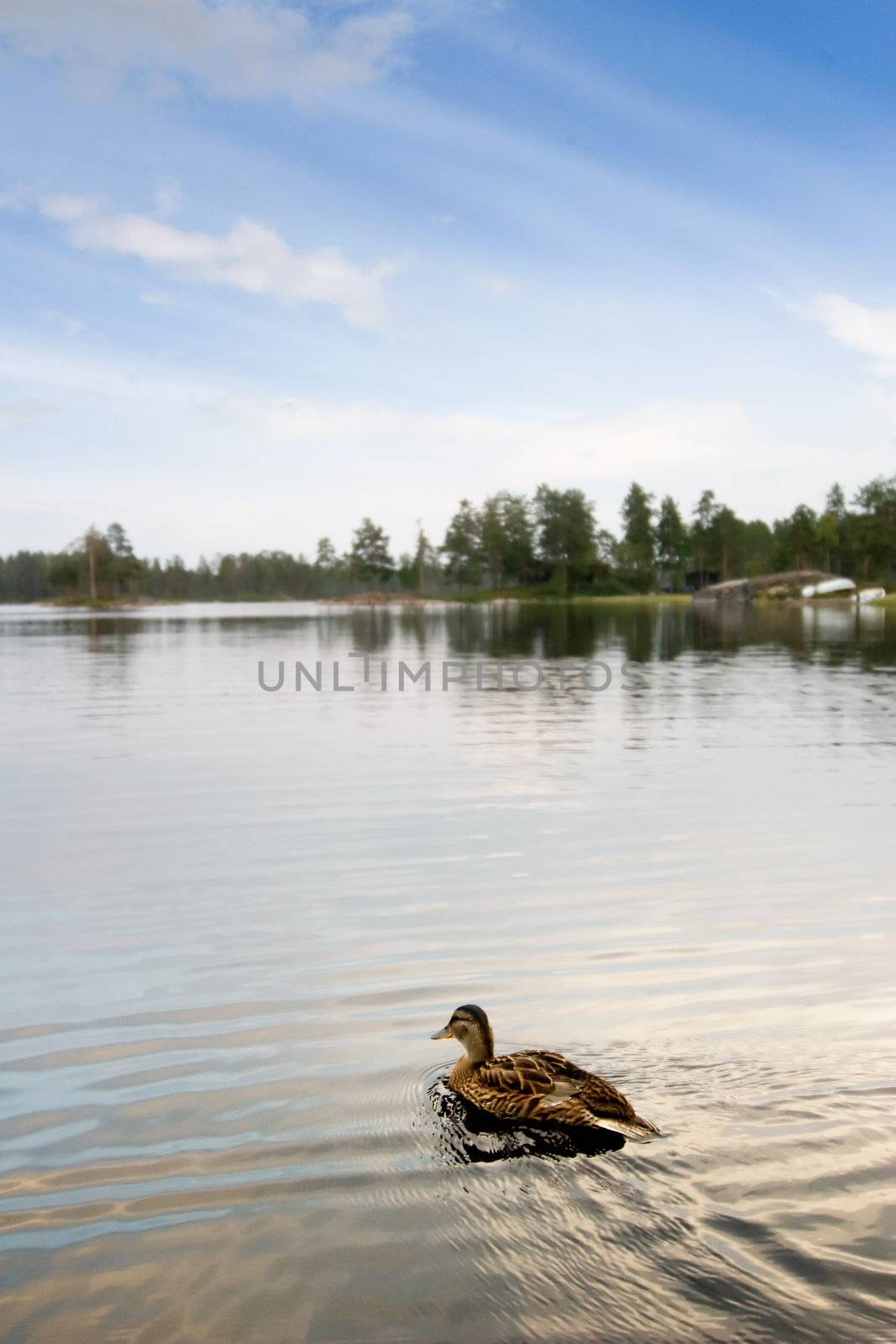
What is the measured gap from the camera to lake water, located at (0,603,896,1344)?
4559 mm

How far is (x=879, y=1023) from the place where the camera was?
7.21 m

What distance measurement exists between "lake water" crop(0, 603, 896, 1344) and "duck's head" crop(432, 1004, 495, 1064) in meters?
0.41

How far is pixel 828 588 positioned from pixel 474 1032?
130 m

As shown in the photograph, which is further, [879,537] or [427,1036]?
→ [879,537]

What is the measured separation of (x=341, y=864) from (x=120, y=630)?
6745 centimetres

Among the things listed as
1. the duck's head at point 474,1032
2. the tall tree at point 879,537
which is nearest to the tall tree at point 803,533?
the tall tree at point 879,537

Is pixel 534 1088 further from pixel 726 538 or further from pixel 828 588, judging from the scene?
pixel 726 538

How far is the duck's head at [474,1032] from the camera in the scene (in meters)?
6.26

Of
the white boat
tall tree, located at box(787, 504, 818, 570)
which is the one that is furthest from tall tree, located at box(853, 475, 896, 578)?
the white boat

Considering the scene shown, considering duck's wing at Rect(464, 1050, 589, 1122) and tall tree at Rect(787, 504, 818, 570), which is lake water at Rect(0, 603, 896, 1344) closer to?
duck's wing at Rect(464, 1050, 589, 1122)

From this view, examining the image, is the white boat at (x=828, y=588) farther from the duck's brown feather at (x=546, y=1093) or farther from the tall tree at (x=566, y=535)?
the duck's brown feather at (x=546, y=1093)

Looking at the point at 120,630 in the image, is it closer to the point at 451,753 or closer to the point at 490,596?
the point at 451,753

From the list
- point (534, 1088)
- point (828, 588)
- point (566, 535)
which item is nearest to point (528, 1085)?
point (534, 1088)

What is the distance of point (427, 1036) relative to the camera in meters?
7.30
